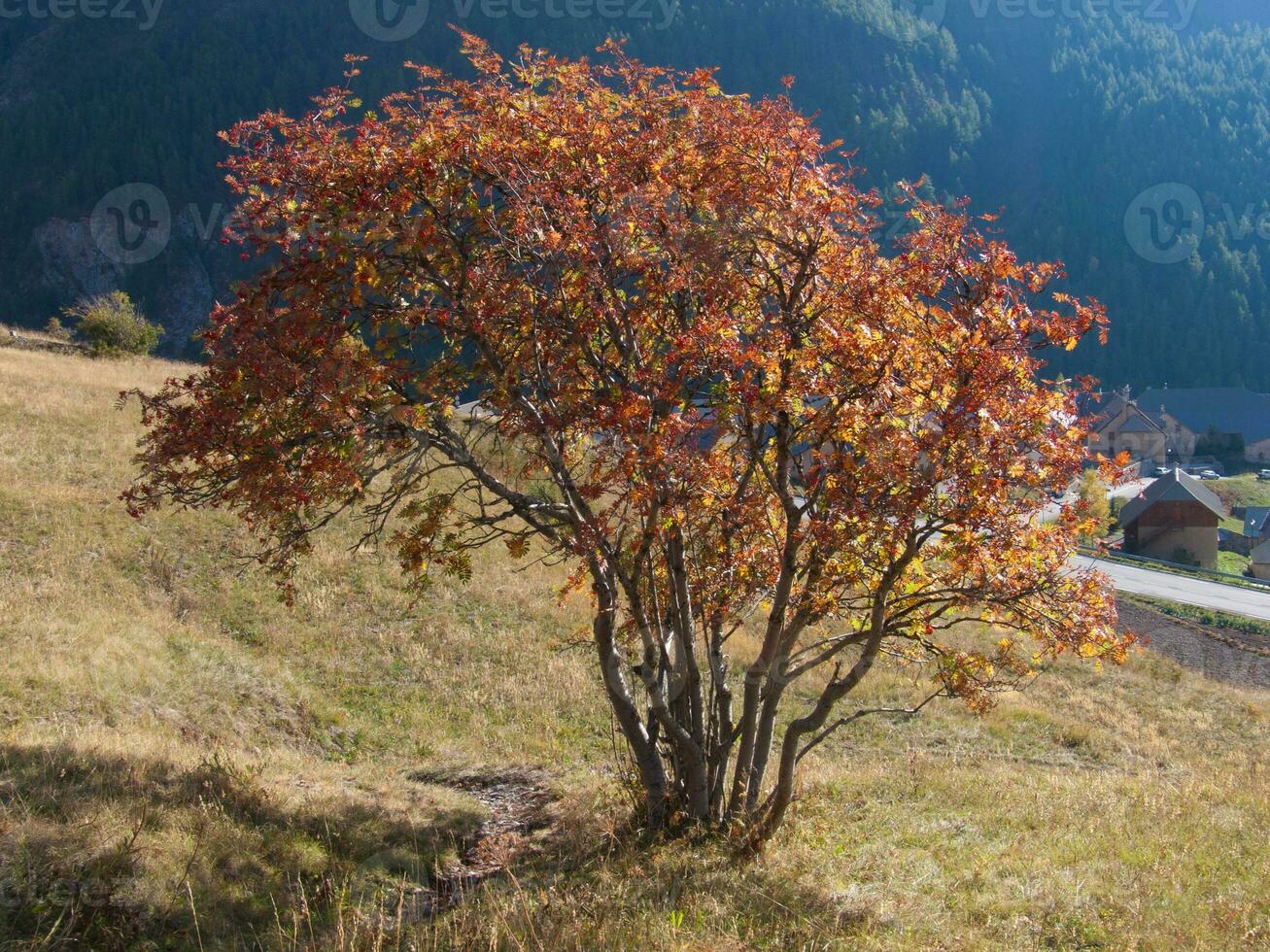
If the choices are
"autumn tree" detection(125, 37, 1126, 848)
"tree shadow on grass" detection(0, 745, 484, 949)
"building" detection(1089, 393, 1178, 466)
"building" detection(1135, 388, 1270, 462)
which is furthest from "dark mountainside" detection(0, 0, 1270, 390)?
"tree shadow on grass" detection(0, 745, 484, 949)

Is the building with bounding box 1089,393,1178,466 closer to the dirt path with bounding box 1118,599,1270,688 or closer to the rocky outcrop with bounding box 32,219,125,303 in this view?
the dirt path with bounding box 1118,599,1270,688

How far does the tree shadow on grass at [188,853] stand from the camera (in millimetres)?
5668

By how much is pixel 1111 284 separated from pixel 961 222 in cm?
13515

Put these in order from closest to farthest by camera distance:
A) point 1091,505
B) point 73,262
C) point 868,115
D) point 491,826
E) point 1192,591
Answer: point 1091,505
point 491,826
point 1192,591
point 73,262
point 868,115

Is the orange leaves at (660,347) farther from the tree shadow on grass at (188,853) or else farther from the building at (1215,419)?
the building at (1215,419)

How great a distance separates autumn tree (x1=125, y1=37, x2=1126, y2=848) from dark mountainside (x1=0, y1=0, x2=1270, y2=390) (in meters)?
113

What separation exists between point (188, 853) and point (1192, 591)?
137 feet

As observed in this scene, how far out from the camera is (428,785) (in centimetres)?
1076

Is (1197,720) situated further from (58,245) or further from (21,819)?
(58,245)

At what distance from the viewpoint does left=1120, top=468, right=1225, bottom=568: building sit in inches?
2148

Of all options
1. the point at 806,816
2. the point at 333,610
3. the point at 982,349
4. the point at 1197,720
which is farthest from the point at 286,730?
the point at 1197,720

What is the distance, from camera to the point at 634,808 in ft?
28.4

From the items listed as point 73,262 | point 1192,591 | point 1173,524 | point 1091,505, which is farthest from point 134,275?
point 1091,505

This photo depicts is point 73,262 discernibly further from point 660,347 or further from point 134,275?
point 660,347
